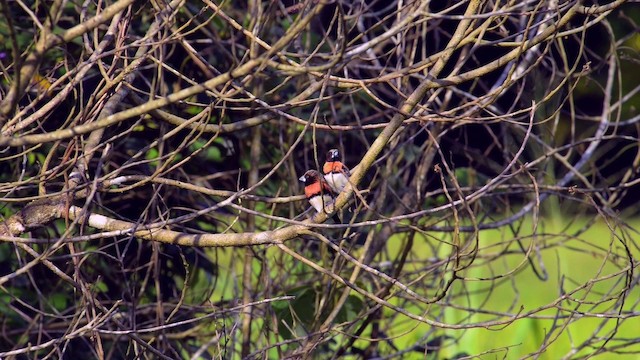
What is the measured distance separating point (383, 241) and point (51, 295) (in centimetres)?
161

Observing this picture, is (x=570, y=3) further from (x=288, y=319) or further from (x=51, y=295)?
(x=51, y=295)

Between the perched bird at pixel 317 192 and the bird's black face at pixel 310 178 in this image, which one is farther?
the bird's black face at pixel 310 178

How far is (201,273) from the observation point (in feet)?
16.0

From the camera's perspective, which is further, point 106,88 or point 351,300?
point 351,300

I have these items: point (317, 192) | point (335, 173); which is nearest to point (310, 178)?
point (335, 173)

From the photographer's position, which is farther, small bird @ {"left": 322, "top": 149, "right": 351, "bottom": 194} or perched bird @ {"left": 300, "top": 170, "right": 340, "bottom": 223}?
small bird @ {"left": 322, "top": 149, "right": 351, "bottom": 194}

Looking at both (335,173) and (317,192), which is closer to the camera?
(317,192)

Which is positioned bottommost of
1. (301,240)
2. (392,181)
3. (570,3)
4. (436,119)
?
(301,240)

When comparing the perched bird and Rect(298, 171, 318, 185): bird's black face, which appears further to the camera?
Rect(298, 171, 318, 185): bird's black face

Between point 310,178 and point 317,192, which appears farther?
point 310,178

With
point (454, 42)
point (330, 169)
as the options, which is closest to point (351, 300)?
point (330, 169)

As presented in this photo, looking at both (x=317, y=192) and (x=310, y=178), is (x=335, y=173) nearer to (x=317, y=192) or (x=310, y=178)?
(x=310, y=178)

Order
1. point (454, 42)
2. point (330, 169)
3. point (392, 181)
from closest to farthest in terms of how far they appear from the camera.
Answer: point (454, 42)
point (330, 169)
point (392, 181)

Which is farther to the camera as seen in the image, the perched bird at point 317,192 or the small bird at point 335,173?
the small bird at point 335,173
